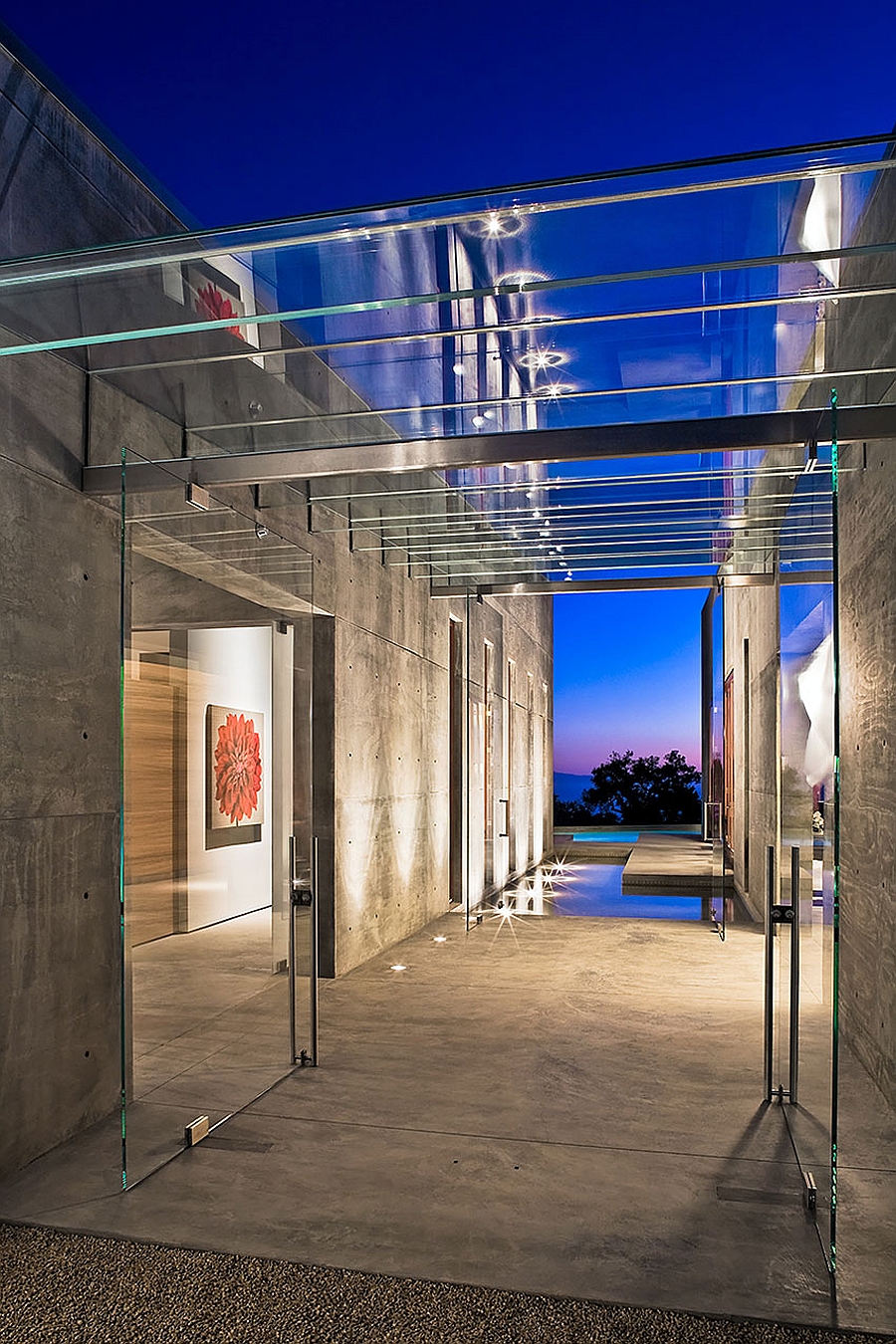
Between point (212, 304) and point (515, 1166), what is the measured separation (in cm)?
326

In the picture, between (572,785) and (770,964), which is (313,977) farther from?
(572,785)

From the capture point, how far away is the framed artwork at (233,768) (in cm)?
452

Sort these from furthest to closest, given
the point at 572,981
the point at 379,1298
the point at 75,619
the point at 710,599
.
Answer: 1. the point at 710,599
2. the point at 572,981
3. the point at 75,619
4. the point at 379,1298

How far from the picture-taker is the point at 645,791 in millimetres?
26062

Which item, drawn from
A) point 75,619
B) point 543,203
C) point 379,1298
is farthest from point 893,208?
point 379,1298

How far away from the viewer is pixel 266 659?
496 centimetres

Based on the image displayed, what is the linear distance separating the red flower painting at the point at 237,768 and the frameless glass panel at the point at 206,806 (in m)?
0.01

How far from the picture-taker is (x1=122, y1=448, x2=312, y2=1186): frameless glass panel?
158 inches

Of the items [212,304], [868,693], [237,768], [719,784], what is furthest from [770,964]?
[719,784]

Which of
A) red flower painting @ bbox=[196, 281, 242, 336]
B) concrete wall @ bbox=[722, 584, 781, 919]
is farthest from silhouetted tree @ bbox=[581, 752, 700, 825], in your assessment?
red flower painting @ bbox=[196, 281, 242, 336]

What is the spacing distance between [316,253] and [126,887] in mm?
2217

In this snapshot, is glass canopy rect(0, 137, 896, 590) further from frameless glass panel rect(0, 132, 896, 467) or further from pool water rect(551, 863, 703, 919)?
pool water rect(551, 863, 703, 919)

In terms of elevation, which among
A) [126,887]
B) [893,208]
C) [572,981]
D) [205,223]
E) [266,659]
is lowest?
[572,981]

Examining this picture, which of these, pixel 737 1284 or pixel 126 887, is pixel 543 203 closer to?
pixel 126 887
